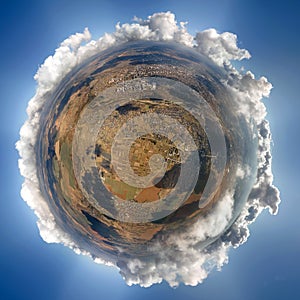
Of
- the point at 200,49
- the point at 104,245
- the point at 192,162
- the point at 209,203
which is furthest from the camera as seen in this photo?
the point at 200,49

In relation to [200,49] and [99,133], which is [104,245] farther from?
[200,49]

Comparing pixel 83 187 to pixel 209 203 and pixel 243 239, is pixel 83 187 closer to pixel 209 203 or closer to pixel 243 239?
pixel 209 203

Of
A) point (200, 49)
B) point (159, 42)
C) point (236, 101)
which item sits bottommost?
point (236, 101)

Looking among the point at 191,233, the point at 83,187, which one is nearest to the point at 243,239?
the point at 191,233

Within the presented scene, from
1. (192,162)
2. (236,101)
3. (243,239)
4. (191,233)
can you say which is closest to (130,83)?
(192,162)

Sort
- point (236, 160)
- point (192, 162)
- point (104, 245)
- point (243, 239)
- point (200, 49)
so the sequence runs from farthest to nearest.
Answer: point (200, 49) < point (243, 239) < point (104, 245) < point (236, 160) < point (192, 162)

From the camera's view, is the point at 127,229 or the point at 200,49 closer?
the point at 127,229

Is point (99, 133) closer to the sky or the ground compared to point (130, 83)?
closer to the ground
